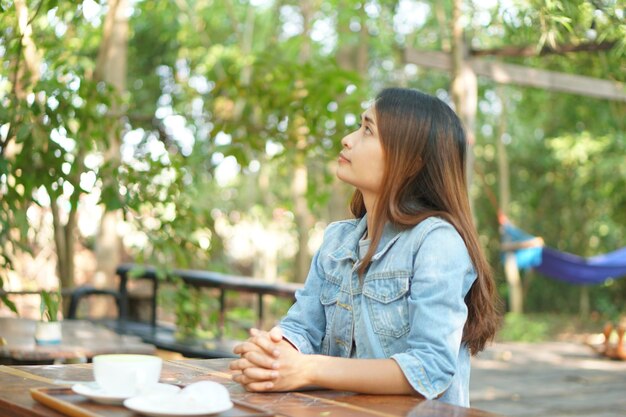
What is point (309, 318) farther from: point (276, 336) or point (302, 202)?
point (302, 202)

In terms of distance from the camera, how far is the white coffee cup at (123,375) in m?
1.30

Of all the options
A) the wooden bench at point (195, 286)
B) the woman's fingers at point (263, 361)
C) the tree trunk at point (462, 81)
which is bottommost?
the wooden bench at point (195, 286)

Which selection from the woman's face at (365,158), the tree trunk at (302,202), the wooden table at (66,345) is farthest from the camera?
the tree trunk at (302,202)

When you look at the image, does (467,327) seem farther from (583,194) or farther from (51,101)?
(583,194)

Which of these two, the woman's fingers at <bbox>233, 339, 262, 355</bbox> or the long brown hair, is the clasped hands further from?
the long brown hair

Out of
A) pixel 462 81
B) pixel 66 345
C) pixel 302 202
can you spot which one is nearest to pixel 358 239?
pixel 66 345

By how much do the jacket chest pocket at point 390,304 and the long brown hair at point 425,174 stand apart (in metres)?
0.06

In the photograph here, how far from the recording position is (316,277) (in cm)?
185

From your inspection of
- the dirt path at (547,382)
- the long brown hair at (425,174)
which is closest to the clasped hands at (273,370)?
the long brown hair at (425,174)

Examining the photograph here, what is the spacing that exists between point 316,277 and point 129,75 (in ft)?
34.2

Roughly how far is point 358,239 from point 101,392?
0.66 metres

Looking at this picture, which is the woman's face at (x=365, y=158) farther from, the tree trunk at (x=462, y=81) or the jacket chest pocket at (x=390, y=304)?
the tree trunk at (x=462, y=81)

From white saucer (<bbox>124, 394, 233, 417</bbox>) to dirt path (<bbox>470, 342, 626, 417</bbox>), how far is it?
134 inches

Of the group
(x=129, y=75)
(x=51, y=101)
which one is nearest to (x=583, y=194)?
(x=129, y=75)
